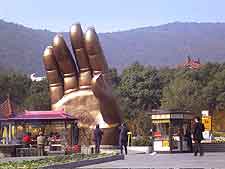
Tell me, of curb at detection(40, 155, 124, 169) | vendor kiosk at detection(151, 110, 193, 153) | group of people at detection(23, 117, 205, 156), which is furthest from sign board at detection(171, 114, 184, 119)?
curb at detection(40, 155, 124, 169)

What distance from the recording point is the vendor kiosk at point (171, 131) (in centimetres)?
2867

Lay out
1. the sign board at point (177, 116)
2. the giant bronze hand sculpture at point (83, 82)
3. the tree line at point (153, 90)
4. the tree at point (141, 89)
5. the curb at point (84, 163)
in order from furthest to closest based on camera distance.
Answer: the tree at point (141, 89), the tree line at point (153, 90), the giant bronze hand sculpture at point (83, 82), the sign board at point (177, 116), the curb at point (84, 163)

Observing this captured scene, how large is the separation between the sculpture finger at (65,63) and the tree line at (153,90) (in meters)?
23.8

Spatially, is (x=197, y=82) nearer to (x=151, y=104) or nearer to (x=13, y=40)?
(x=151, y=104)

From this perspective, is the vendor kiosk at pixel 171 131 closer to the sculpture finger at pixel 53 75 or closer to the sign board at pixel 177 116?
the sign board at pixel 177 116

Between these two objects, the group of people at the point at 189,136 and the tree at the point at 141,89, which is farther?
the tree at the point at 141,89

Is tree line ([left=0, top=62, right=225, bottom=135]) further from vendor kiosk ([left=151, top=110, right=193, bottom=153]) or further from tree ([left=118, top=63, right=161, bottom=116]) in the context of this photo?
vendor kiosk ([left=151, top=110, right=193, bottom=153])

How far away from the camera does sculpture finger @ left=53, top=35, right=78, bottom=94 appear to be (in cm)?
3706

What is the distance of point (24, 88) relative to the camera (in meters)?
73.3

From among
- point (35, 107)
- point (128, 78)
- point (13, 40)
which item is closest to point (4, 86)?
point (35, 107)

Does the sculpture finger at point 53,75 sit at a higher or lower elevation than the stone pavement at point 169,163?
higher

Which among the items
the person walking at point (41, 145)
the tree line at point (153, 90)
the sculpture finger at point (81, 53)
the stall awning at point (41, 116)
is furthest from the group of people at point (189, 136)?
the tree line at point (153, 90)

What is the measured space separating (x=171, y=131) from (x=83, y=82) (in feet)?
30.4

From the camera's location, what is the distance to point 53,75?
37.8 m
